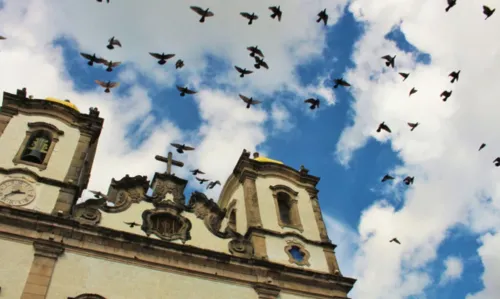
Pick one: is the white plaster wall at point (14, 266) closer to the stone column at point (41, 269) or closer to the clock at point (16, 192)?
the stone column at point (41, 269)

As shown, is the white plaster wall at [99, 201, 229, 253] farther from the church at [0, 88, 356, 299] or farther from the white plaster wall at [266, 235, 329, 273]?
the white plaster wall at [266, 235, 329, 273]

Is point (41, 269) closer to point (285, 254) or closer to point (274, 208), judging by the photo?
point (285, 254)

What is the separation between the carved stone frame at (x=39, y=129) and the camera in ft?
53.0

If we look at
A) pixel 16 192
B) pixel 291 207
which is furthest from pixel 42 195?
pixel 291 207

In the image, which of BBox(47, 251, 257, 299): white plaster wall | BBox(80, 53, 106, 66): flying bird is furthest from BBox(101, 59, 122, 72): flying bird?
BBox(47, 251, 257, 299): white plaster wall

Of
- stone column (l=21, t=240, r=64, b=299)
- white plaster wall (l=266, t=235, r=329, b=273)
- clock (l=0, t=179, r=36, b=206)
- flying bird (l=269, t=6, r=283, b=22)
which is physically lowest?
stone column (l=21, t=240, r=64, b=299)

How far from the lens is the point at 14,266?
497 inches

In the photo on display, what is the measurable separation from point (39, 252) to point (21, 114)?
7072 millimetres

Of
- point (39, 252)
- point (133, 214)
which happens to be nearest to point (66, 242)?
point (39, 252)

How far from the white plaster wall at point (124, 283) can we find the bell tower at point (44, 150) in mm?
2005

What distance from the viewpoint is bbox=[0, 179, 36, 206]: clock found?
14.5 m

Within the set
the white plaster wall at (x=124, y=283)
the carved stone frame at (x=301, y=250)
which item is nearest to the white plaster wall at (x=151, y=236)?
the white plaster wall at (x=124, y=283)

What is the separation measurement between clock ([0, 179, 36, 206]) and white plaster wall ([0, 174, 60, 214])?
0.13 meters

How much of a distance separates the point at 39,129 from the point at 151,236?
633 cm
